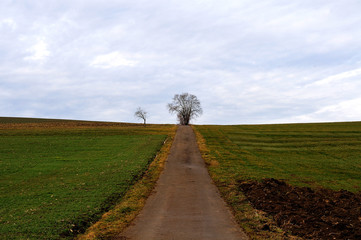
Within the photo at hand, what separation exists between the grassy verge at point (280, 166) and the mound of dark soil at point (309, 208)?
813 mm

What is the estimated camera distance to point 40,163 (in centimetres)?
2948

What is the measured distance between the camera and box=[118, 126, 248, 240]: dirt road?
10.9 meters

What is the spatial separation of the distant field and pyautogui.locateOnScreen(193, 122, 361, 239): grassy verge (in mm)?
7494

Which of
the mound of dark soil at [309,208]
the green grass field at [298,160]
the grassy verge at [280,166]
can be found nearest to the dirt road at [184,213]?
the grassy verge at [280,166]

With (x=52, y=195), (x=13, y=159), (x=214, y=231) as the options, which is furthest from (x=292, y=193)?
(x=13, y=159)

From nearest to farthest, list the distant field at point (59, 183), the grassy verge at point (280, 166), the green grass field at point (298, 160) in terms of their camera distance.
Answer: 1. the distant field at point (59, 183)
2. the grassy verge at point (280, 166)
3. the green grass field at point (298, 160)

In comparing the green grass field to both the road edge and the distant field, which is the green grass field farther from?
the distant field

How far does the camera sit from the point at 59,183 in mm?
20875

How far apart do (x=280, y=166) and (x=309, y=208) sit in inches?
609

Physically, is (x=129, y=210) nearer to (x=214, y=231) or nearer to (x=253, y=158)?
(x=214, y=231)

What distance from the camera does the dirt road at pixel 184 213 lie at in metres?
10.9

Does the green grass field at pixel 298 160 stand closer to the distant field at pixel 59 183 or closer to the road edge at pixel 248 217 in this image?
the road edge at pixel 248 217

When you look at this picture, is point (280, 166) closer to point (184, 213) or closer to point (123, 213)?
point (184, 213)

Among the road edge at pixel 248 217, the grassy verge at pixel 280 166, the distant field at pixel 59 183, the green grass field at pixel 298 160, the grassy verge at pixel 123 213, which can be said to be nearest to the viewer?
the road edge at pixel 248 217
